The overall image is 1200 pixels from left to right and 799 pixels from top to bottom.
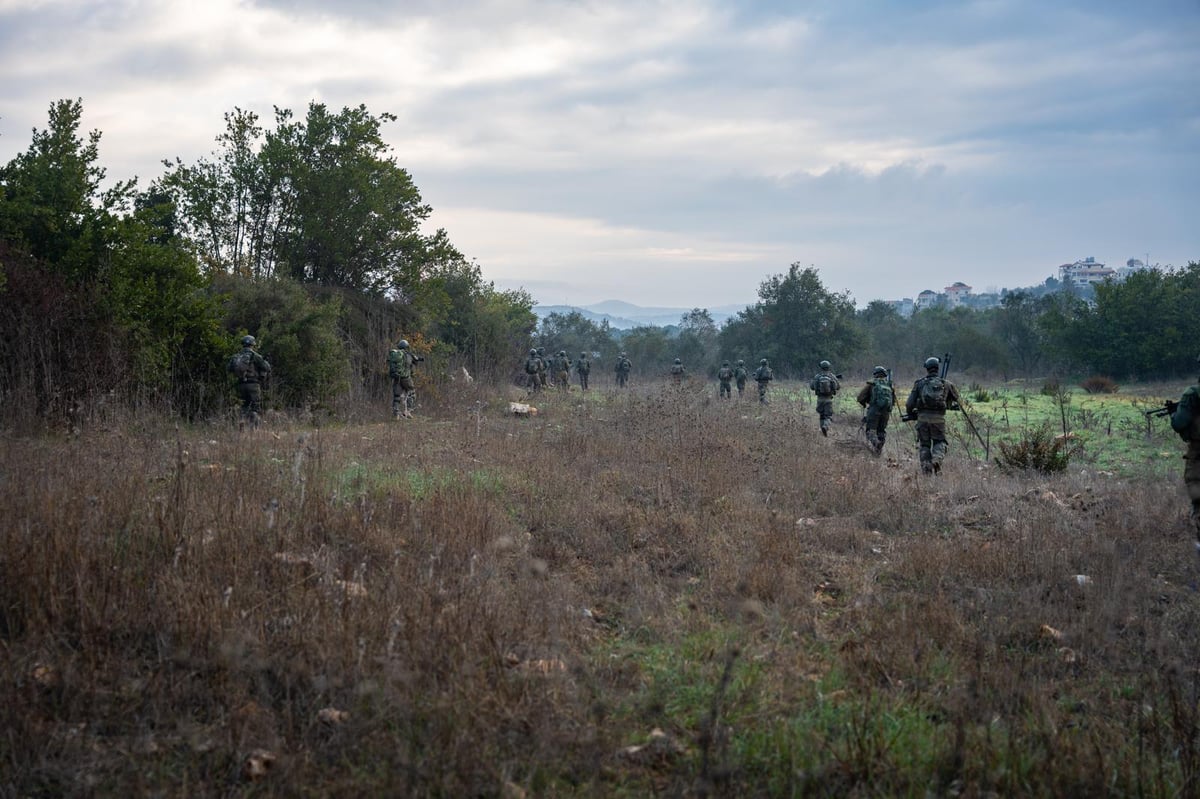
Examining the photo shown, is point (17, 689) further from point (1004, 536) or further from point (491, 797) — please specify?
point (1004, 536)

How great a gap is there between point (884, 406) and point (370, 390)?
11.4 m

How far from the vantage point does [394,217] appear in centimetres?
2177

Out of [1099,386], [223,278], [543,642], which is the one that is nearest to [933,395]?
[543,642]

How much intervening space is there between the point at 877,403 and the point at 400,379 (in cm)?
946

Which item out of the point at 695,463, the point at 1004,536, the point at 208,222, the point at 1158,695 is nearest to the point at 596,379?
the point at 208,222

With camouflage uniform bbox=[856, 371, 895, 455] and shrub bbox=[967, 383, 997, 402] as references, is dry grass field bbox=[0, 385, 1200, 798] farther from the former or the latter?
shrub bbox=[967, 383, 997, 402]

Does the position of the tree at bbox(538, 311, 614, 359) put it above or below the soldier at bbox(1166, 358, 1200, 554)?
above

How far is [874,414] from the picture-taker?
1381 centimetres

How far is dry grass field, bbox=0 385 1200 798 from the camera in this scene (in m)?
3.16

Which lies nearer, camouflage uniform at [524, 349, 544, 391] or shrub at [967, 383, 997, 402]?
camouflage uniform at [524, 349, 544, 391]

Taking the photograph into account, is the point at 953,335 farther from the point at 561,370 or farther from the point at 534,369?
the point at 534,369

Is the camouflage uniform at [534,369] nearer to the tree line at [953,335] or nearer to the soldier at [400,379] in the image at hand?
the soldier at [400,379]

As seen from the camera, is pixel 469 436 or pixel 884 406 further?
pixel 884 406

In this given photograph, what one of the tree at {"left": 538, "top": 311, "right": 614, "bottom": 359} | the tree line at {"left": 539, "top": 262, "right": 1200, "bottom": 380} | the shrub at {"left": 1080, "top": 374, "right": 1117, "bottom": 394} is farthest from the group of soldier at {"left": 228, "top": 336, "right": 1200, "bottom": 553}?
the tree at {"left": 538, "top": 311, "right": 614, "bottom": 359}
